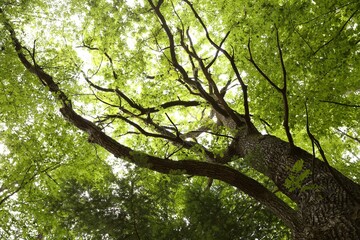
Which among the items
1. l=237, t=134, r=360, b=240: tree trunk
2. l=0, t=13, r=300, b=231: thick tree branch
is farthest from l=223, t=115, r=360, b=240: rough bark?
l=0, t=13, r=300, b=231: thick tree branch

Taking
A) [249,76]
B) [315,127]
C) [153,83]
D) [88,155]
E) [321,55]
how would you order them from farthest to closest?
[153,83], [88,155], [249,76], [315,127], [321,55]

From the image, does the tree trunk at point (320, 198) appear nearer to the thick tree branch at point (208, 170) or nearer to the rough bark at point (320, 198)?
the rough bark at point (320, 198)

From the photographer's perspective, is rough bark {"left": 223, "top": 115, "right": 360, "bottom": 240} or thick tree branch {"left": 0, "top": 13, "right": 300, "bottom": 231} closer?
rough bark {"left": 223, "top": 115, "right": 360, "bottom": 240}

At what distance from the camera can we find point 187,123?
10078mm

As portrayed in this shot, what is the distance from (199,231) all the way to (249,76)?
3.86 m

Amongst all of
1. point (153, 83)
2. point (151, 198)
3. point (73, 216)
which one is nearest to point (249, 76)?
point (153, 83)

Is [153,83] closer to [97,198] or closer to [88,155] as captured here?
[88,155]

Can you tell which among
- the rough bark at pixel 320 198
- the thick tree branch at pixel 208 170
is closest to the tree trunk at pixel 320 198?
the rough bark at pixel 320 198

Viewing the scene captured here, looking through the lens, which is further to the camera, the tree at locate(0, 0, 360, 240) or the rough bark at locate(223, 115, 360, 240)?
the tree at locate(0, 0, 360, 240)

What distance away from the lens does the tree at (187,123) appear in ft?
13.4

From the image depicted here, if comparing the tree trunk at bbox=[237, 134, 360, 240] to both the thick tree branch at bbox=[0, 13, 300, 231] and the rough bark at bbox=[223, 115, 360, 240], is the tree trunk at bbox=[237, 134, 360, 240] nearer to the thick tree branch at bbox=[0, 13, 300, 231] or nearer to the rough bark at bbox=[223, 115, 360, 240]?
the rough bark at bbox=[223, 115, 360, 240]

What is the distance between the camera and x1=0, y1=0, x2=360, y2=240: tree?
409 centimetres

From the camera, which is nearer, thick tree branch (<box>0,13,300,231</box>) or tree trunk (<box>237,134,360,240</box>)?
tree trunk (<box>237,134,360,240</box>)

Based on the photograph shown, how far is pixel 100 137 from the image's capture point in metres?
4.87
